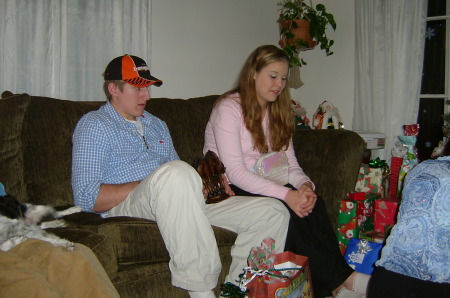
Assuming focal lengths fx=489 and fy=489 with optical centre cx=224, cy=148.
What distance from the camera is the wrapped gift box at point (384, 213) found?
2693 millimetres

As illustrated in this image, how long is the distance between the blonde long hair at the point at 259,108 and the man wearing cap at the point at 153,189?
0.39 meters

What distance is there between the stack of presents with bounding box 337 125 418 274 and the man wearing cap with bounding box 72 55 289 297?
508 millimetres

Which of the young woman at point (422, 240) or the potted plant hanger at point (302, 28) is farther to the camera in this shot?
the potted plant hanger at point (302, 28)

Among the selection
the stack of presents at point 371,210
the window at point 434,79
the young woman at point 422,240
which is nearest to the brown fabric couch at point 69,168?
the stack of presents at point 371,210

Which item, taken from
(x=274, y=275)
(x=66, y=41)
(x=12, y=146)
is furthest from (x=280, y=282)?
(x=66, y=41)

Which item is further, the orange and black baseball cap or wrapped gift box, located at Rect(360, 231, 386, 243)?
wrapped gift box, located at Rect(360, 231, 386, 243)

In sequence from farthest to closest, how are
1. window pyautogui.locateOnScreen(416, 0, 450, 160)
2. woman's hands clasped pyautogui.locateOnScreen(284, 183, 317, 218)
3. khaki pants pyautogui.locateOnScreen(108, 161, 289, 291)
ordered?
window pyautogui.locateOnScreen(416, 0, 450, 160)
woman's hands clasped pyautogui.locateOnScreen(284, 183, 317, 218)
khaki pants pyautogui.locateOnScreen(108, 161, 289, 291)

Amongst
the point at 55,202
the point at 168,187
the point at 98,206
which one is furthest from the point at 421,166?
the point at 55,202

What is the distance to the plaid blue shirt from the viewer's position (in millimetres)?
1991

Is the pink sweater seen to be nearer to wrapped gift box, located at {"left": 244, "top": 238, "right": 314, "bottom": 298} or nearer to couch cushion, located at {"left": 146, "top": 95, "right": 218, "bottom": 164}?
couch cushion, located at {"left": 146, "top": 95, "right": 218, "bottom": 164}

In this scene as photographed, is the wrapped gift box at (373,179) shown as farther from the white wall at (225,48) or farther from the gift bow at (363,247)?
the white wall at (225,48)

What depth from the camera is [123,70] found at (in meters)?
2.18

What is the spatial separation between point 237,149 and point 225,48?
1.70m

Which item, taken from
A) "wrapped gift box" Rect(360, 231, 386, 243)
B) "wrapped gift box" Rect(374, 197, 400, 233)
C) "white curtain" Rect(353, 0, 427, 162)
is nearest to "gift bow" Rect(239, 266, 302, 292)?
"wrapped gift box" Rect(360, 231, 386, 243)
